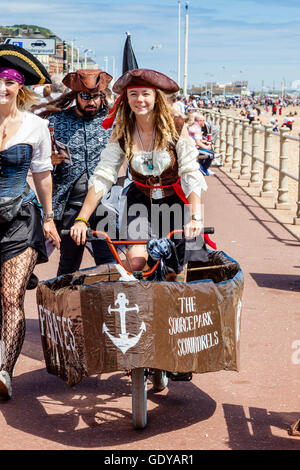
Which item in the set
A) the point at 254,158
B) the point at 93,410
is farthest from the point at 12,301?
the point at 254,158

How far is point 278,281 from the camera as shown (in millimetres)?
8312

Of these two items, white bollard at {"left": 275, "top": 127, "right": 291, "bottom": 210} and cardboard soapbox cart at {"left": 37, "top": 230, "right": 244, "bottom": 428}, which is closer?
cardboard soapbox cart at {"left": 37, "top": 230, "right": 244, "bottom": 428}

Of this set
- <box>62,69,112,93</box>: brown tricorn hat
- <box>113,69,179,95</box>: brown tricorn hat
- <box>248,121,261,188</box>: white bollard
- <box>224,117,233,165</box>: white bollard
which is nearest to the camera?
<box>113,69,179,95</box>: brown tricorn hat

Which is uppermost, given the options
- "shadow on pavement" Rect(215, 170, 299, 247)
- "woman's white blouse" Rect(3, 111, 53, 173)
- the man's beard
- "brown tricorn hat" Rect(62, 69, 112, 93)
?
"brown tricorn hat" Rect(62, 69, 112, 93)

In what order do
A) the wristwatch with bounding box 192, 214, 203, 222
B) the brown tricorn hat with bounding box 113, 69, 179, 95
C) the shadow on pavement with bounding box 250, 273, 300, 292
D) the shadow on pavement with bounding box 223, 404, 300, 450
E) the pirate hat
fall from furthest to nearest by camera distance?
1. the shadow on pavement with bounding box 250, 273, 300, 292
2. the pirate hat
3. the brown tricorn hat with bounding box 113, 69, 179, 95
4. the wristwatch with bounding box 192, 214, 203, 222
5. the shadow on pavement with bounding box 223, 404, 300, 450

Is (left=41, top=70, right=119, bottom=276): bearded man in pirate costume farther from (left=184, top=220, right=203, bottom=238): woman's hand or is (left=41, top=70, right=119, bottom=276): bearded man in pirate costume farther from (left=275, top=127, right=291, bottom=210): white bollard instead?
(left=275, top=127, right=291, bottom=210): white bollard

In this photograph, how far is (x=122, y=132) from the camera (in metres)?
4.61

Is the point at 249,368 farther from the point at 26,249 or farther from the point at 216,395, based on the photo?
the point at 26,249

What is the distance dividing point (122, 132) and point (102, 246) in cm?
133

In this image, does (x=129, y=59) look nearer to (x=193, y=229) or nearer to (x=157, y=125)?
(x=157, y=125)

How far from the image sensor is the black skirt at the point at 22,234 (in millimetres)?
4879

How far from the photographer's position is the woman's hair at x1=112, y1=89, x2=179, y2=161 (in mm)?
4480

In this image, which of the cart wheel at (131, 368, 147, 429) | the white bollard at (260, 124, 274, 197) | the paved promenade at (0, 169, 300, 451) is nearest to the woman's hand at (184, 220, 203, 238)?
the cart wheel at (131, 368, 147, 429)

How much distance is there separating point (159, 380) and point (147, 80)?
69.0 inches
